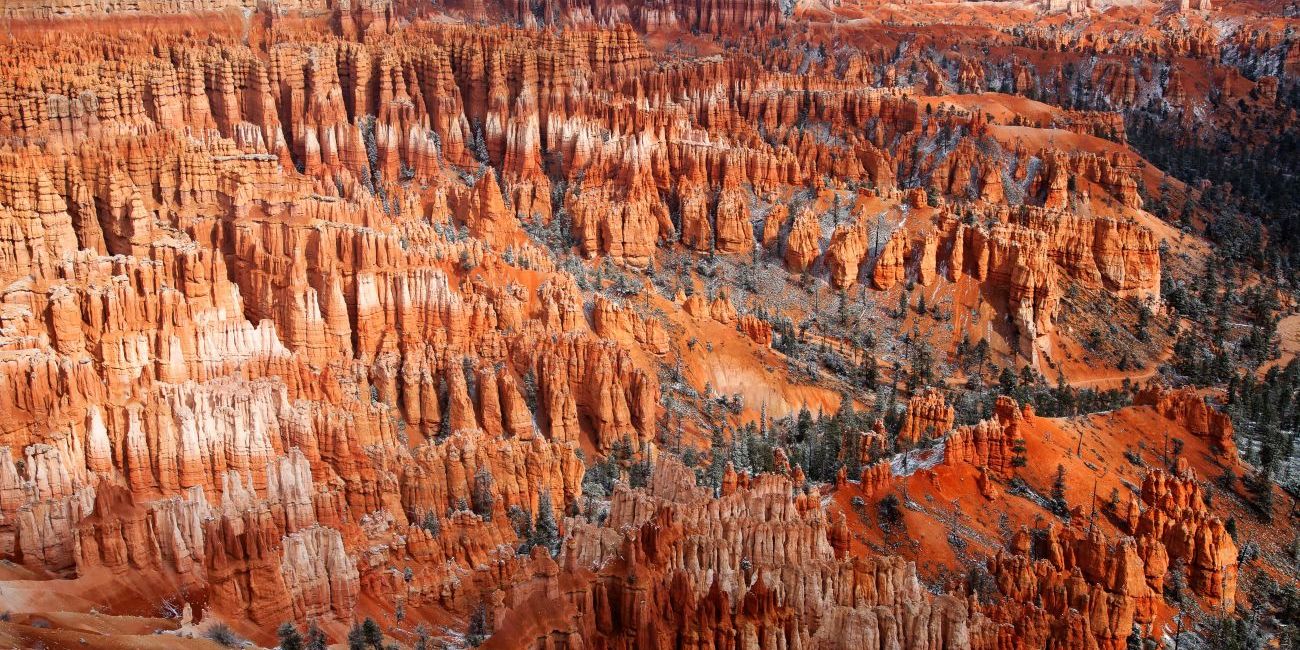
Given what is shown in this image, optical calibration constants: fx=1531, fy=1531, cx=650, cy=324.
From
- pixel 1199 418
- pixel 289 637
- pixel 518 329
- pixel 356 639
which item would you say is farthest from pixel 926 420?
pixel 289 637

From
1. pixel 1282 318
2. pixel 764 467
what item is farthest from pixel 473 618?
pixel 1282 318

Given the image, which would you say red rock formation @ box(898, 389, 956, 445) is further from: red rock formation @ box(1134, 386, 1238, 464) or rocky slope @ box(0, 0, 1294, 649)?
red rock formation @ box(1134, 386, 1238, 464)

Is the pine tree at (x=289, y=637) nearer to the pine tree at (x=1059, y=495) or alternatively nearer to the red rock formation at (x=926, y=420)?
the pine tree at (x=1059, y=495)

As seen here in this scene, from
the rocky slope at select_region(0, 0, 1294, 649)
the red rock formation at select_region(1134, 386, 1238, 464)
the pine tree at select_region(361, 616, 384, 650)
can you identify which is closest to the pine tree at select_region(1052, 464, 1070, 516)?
the rocky slope at select_region(0, 0, 1294, 649)

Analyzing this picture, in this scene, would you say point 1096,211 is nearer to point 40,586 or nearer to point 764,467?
point 764,467

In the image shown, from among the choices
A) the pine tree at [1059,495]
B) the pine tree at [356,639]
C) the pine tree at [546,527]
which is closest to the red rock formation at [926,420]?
the pine tree at [1059,495]
